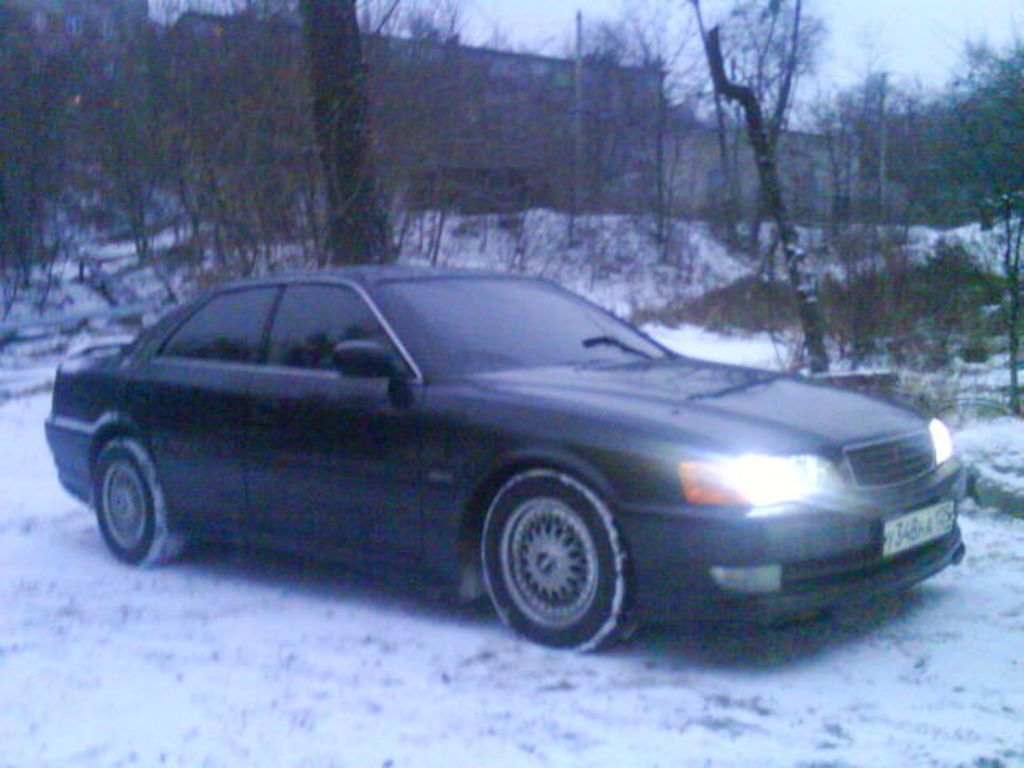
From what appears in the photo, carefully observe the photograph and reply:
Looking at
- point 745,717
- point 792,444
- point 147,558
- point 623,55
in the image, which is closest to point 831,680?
point 745,717

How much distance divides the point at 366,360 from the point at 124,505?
208 centimetres

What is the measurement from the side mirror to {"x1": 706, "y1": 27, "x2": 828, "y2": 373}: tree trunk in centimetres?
727

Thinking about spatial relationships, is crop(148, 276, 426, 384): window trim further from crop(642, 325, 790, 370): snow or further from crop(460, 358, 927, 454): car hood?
crop(642, 325, 790, 370): snow

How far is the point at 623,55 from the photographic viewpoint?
40.7 metres

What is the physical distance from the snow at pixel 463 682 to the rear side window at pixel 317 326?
3.55 ft

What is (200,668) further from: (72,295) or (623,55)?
(623,55)

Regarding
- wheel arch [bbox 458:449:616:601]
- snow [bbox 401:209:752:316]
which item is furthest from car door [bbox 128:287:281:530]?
snow [bbox 401:209:752:316]

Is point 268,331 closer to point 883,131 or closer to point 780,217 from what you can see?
point 780,217

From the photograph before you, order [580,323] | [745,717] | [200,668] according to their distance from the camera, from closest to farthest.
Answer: [745,717] → [200,668] → [580,323]

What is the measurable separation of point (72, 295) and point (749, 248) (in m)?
19.5

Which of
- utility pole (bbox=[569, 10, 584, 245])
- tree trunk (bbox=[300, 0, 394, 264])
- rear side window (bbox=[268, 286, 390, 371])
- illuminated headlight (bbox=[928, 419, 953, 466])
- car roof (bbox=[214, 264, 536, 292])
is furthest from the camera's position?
utility pole (bbox=[569, 10, 584, 245])

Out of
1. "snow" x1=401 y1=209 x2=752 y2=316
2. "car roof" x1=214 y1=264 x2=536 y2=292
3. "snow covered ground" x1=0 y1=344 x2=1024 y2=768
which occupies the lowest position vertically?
"snow covered ground" x1=0 y1=344 x2=1024 y2=768

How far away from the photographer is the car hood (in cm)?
459

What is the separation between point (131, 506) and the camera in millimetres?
6617
